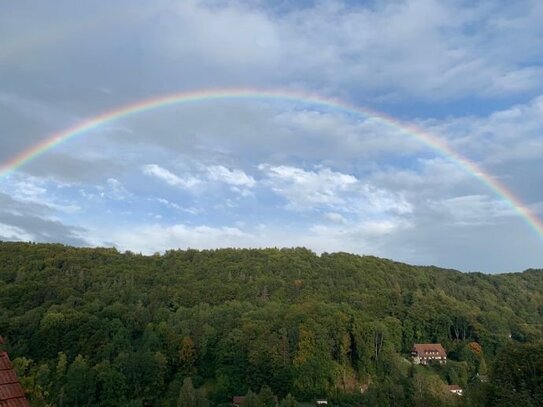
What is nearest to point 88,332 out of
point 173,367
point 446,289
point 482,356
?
point 173,367

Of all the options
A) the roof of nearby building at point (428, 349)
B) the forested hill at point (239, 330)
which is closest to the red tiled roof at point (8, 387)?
the forested hill at point (239, 330)

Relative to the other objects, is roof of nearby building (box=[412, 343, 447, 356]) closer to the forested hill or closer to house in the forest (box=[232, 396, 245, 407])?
the forested hill

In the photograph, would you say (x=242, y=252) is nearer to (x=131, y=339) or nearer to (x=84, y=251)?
(x=84, y=251)

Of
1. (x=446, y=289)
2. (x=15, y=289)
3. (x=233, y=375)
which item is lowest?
(x=233, y=375)

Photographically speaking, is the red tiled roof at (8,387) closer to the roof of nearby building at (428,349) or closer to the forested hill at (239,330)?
the forested hill at (239,330)

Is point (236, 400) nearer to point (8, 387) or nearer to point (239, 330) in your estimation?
point (239, 330)

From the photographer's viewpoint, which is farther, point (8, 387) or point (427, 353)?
point (427, 353)

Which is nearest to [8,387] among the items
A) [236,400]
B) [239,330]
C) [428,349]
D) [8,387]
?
[8,387]
